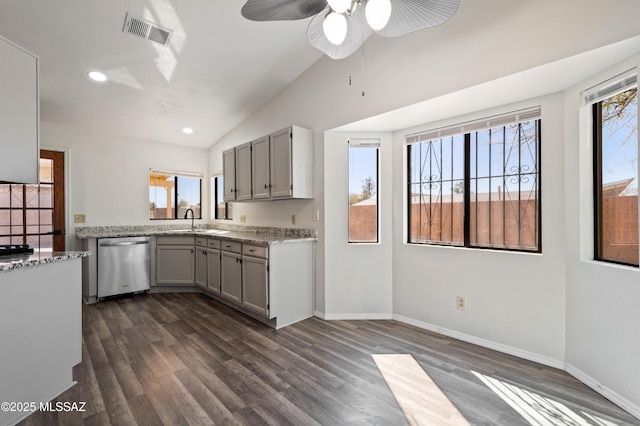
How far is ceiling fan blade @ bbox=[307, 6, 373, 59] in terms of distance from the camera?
1683 mm

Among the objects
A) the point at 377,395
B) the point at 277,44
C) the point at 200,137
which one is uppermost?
the point at 277,44

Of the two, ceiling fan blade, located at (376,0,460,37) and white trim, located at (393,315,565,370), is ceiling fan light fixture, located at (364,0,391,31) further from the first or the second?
white trim, located at (393,315,565,370)

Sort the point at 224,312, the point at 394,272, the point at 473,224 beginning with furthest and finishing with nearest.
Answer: the point at 224,312 → the point at 394,272 → the point at 473,224

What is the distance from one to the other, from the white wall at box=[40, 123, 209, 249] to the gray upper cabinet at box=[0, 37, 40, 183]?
104 inches

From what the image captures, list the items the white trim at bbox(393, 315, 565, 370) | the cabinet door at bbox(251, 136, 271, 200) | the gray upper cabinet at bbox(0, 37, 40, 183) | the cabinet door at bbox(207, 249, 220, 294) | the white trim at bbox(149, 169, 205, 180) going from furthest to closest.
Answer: the white trim at bbox(149, 169, 205, 180) < the cabinet door at bbox(207, 249, 220, 294) < the cabinet door at bbox(251, 136, 271, 200) < the white trim at bbox(393, 315, 565, 370) < the gray upper cabinet at bbox(0, 37, 40, 183)

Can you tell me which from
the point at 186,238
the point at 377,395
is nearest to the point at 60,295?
the point at 377,395

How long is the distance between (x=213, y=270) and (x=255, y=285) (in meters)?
1.08

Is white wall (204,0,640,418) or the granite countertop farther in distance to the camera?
white wall (204,0,640,418)

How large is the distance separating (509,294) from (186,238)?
413 cm

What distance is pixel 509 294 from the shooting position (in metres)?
2.55

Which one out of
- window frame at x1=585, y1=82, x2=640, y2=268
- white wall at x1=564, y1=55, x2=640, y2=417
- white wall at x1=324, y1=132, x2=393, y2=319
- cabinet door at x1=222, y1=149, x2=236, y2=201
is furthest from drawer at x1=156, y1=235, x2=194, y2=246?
window frame at x1=585, y1=82, x2=640, y2=268

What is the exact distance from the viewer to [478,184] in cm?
281

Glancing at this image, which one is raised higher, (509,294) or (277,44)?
(277,44)

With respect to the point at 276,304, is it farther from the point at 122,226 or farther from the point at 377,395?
the point at 122,226
